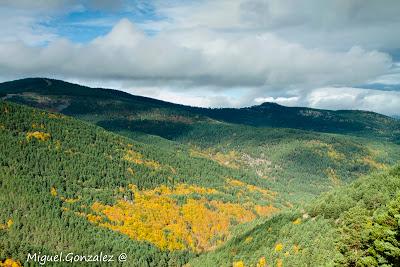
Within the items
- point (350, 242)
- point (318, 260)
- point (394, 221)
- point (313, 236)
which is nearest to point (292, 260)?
point (313, 236)

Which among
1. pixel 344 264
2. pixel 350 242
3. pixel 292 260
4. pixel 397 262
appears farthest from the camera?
pixel 292 260

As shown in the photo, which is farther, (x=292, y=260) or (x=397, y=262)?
(x=292, y=260)

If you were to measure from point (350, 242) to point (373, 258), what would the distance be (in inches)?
742

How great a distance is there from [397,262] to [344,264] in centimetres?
1216

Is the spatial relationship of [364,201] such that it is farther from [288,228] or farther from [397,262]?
[397,262]

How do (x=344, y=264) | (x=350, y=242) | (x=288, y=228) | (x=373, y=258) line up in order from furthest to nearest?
(x=288, y=228) → (x=350, y=242) → (x=344, y=264) → (x=373, y=258)

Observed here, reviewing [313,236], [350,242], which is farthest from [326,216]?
[350,242]

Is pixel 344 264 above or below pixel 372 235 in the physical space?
below

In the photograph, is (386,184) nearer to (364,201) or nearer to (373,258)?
(364,201)

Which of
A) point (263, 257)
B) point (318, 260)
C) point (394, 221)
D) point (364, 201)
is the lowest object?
point (263, 257)

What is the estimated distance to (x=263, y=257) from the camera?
187375 millimetres

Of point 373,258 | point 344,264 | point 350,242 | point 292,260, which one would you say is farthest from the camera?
point 292,260

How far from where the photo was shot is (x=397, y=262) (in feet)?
189

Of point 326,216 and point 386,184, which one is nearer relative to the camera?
point 386,184
